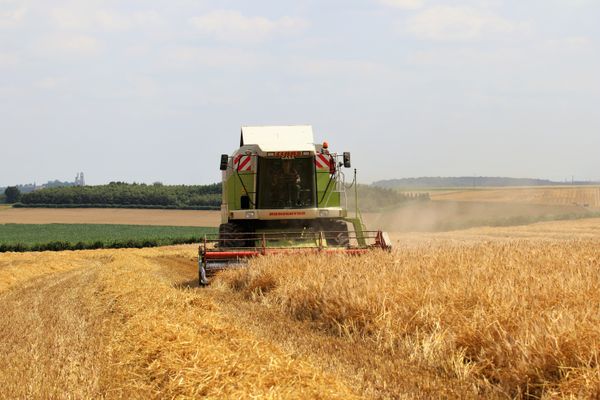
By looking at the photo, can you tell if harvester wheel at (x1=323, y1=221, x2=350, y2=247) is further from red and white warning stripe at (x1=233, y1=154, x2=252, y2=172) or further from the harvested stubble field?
the harvested stubble field

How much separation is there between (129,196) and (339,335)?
65.1 meters

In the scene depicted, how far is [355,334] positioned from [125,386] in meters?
2.65

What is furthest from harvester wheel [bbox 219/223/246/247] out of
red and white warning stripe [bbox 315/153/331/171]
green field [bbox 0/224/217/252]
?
green field [bbox 0/224/217/252]

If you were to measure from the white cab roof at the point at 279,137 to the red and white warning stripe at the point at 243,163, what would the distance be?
0.30m

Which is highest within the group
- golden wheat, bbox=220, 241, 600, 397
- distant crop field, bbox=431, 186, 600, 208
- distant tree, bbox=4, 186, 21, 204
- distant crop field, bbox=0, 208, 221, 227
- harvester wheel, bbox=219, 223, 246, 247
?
distant tree, bbox=4, 186, 21, 204

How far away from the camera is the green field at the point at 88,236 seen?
122 ft

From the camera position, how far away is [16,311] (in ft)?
33.9

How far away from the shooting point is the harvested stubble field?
15.8 ft

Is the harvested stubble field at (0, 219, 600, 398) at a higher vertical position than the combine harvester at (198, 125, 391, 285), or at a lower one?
lower

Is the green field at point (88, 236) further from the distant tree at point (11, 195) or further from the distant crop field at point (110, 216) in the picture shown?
the distant tree at point (11, 195)

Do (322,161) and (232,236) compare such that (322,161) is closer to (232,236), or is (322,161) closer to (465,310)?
(232,236)

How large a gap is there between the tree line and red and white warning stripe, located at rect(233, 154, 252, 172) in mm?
50549

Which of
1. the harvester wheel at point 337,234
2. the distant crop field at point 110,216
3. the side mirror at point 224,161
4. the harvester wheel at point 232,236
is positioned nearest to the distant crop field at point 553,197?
the distant crop field at point 110,216

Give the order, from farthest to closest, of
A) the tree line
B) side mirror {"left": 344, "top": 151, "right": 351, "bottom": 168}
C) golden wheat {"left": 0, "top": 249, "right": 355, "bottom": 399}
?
the tree line
side mirror {"left": 344, "top": 151, "right": 351, "bottom": 168}
golden wheat {"left": 0, "top": 249, "right": 355, "bottom": 399}
